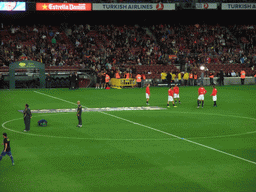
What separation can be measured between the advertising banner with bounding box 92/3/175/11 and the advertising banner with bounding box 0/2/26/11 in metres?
9.16

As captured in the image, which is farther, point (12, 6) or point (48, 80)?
point (12, 6)

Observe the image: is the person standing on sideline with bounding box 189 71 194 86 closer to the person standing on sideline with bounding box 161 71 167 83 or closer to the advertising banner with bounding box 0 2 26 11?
the person standing on sideline with bounding box 161 71 167 83

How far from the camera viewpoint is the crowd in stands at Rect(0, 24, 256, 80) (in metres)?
52.0

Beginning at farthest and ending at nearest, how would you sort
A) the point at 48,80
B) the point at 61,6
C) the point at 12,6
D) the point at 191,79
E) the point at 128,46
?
the point at 128,46, the point at 61,6, the point at 191,79, the point at 12,6, the point at 48,80

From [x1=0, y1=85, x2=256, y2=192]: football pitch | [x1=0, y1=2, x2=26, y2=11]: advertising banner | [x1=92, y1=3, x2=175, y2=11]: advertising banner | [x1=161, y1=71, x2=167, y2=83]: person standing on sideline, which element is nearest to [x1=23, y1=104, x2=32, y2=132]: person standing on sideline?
[x1=0, y1=85, x2=256, y2=192]: football pitch

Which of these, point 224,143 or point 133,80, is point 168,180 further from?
point 133,80

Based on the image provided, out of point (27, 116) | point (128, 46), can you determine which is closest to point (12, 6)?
point (128, 46)

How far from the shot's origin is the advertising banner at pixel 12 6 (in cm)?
5072

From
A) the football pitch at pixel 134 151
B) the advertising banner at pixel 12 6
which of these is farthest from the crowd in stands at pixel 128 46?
→ the football pitch at pixel 134 151

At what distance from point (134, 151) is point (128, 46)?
137 feet

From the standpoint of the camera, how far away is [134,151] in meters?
16.4

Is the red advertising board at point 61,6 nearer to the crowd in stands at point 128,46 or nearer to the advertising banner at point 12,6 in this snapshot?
the advertising banner at point 12,6

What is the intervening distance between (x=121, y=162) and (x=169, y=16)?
164 ft

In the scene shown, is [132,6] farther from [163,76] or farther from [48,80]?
[48,80]
